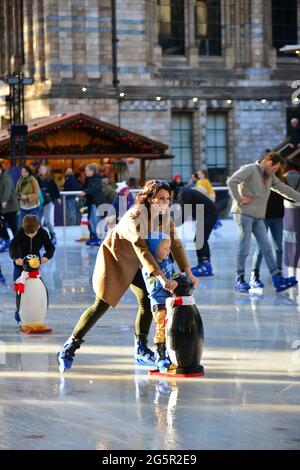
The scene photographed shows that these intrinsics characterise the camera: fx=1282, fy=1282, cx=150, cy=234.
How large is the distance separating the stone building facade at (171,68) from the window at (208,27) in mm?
34

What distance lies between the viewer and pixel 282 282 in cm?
1592

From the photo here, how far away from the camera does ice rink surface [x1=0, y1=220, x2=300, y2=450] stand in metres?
7.94

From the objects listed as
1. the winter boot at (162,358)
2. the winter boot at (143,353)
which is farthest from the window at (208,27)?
the winter boot at (162,358)

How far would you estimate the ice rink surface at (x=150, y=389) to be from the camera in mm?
7938

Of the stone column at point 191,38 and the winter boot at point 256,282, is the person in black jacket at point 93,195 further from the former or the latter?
the stone column at point 191,38

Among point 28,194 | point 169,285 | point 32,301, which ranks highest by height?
point 169,285

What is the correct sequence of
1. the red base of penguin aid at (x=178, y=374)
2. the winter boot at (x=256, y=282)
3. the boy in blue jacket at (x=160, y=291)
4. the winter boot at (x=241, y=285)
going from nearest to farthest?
the red base of penguin aid at (x=178, y=374)
the boy in blue jacket at (x=160, y=291)
the winter boot at (x=241, y=285)
the winter boot at (x=256, y=282)

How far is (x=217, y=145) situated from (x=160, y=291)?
1325 inches

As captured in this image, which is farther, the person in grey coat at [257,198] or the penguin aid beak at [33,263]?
the person in grey coat at [257,198]

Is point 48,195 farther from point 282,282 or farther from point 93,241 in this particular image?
point 282,282

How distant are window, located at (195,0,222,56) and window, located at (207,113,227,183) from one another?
7.57 ft

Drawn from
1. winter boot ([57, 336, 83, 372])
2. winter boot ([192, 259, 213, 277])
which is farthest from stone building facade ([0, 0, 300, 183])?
winter boot ([57, 336, 83, 372])

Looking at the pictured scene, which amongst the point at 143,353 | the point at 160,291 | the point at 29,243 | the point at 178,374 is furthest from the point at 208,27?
the point at 178,374

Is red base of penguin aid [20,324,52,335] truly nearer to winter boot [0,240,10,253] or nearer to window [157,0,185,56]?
winter boot [0,240,10,253]
